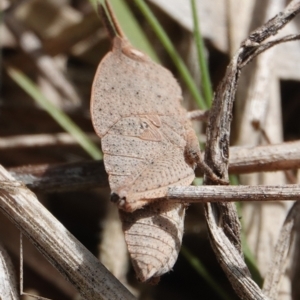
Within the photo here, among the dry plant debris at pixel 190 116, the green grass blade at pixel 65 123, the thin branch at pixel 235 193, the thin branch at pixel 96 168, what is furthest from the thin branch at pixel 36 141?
the thin branch at pixel 235 193

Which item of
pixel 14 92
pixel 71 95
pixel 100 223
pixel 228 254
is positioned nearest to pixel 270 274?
pixel 228 254

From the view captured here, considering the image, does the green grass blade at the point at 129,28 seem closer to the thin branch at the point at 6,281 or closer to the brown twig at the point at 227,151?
the brown twig at the point at 227,151

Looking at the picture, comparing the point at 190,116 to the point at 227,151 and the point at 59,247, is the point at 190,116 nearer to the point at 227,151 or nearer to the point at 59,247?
the point at 227,151

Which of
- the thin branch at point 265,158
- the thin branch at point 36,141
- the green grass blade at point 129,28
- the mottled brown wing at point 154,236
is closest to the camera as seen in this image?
the mottled brown wing at point 154,236

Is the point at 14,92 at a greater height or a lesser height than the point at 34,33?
lesser

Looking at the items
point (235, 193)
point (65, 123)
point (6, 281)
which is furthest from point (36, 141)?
point (235, 193)

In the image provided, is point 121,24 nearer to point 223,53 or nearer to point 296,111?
point 223,53
